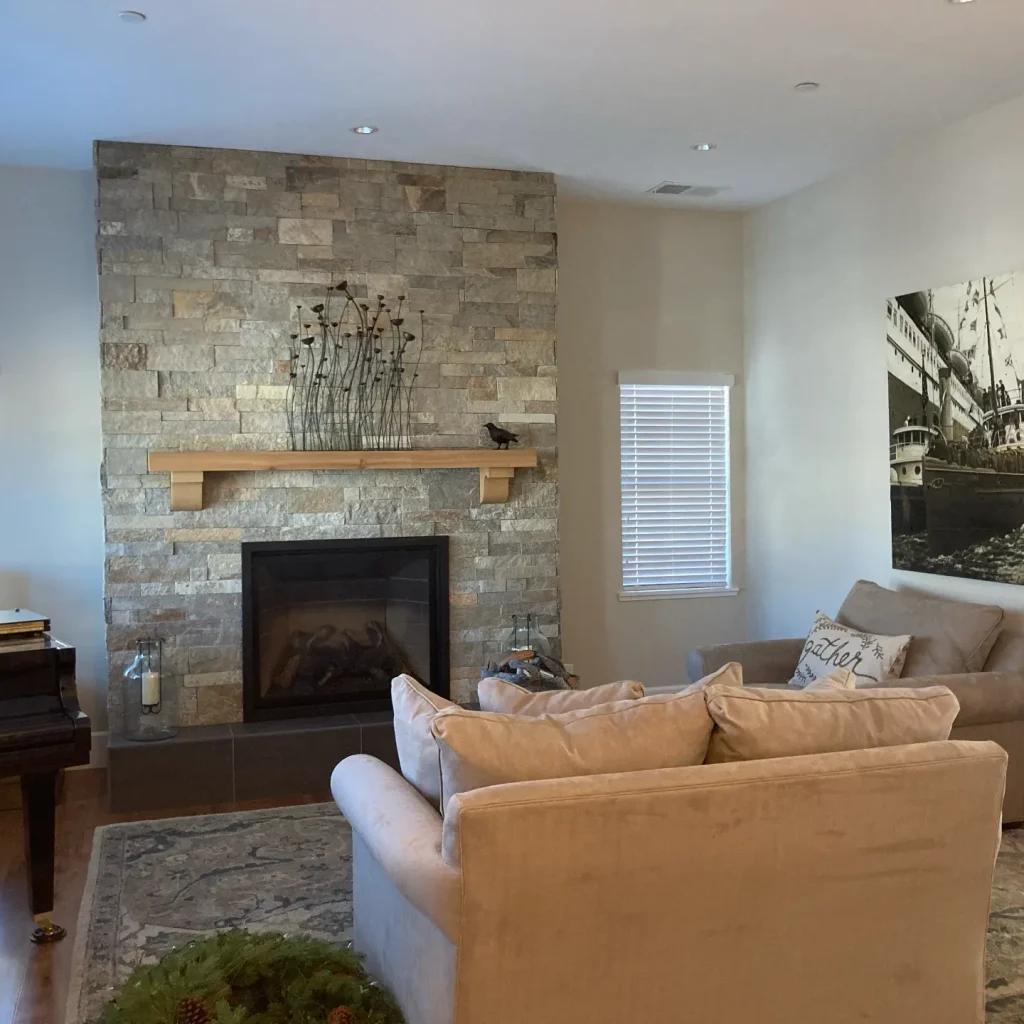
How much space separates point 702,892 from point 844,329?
156 inches

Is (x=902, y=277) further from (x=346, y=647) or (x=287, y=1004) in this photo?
(x=287, y=1004)

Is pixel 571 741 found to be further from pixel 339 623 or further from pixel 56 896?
pixel 339 623

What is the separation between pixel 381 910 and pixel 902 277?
3.91 m

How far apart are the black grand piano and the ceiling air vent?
390 centimetres

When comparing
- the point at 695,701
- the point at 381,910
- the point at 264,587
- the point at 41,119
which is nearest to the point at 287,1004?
the point at 381,910

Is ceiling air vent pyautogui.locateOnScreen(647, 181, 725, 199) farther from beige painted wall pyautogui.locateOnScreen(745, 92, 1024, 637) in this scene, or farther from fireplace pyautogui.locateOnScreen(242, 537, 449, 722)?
fireplace pyautogui.locateOnScreen(242, 537, 449, 722)

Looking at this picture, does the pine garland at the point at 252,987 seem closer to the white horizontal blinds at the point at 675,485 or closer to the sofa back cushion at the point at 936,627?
the sofa back cushion at the point at 936,627

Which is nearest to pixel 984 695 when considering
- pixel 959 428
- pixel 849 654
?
pixel 849 654

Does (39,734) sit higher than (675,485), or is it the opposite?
(675,485)

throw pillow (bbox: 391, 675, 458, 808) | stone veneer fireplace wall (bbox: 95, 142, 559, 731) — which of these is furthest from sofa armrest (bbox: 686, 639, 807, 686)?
throw pillow (bbox: 391, 675, 458, 808)

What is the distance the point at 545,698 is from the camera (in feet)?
8.54

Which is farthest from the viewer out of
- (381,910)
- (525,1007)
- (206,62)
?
(206,62)

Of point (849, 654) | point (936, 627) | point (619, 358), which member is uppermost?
point (619, 358)

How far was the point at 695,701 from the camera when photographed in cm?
241
